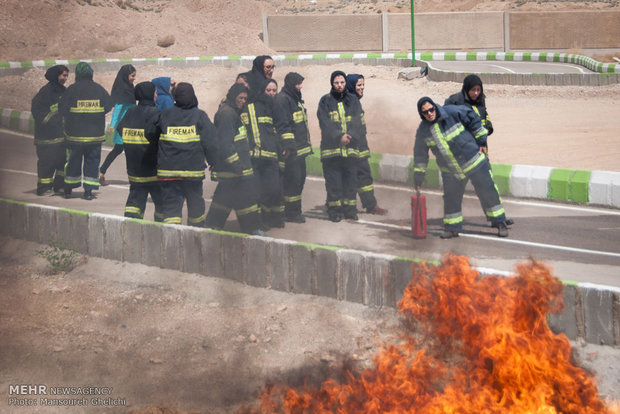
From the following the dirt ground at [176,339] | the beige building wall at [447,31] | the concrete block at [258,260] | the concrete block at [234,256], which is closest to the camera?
the dirt ground at [176,339]

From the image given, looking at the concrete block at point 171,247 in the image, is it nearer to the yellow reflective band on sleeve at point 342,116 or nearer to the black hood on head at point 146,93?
the black hood on head at point 146,93

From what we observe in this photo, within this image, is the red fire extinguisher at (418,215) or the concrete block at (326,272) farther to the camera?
the red fire extinguisher at (418,215)

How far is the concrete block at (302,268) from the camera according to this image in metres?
7.61

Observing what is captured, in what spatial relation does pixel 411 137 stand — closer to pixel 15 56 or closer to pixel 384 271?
pixel 384 271

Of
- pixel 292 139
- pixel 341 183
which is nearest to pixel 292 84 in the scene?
pixel 292 139

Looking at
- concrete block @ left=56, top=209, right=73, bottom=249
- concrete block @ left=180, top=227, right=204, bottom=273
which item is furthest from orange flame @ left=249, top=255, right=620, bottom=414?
concrete block @ left=56, top=209, right=73, bottom=249

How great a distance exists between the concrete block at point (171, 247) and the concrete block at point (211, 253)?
0.33 metres

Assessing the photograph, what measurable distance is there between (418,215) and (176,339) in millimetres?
3814

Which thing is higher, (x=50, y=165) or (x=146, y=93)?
(x=146, y=93)

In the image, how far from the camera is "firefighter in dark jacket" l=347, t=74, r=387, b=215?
35.1ft

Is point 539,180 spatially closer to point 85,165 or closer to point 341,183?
point 341,183

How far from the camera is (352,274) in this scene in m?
7.37

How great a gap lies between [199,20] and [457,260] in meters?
41.1
